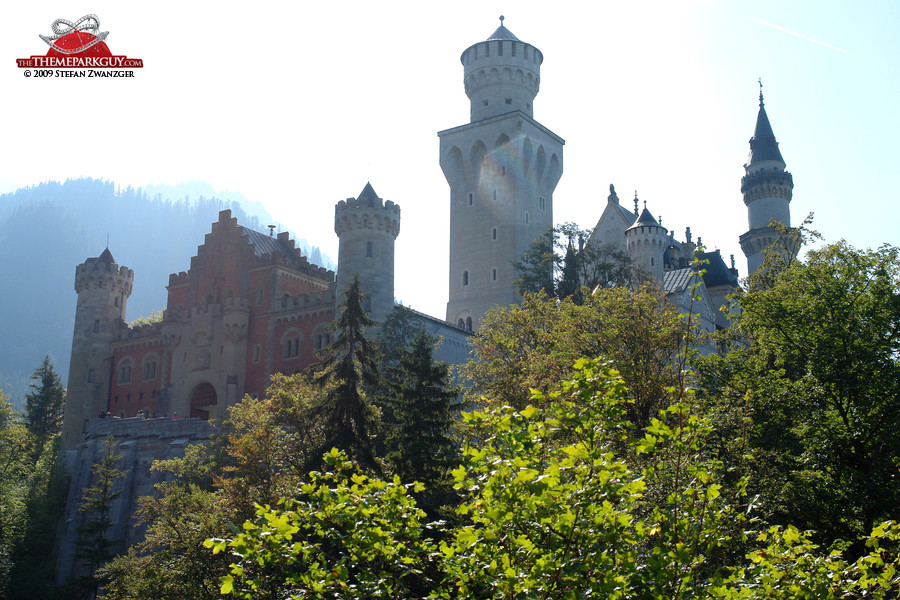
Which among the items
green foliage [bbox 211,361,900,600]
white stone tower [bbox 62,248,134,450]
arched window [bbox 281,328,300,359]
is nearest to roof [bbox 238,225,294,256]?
arched window [bbox 281,328,300,359]

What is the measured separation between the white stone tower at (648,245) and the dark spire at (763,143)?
2020cm

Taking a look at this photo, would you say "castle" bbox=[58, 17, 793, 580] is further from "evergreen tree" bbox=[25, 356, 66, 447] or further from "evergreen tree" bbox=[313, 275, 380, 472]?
"evergreen tree" bbox=[313, 275, 380, 472]

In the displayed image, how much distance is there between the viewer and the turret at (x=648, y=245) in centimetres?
5109

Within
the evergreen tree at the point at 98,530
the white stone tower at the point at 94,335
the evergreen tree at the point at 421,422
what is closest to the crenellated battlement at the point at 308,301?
the white stone tower at the point at 94,335

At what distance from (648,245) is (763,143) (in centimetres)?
2272

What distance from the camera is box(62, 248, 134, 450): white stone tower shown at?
56.2 m

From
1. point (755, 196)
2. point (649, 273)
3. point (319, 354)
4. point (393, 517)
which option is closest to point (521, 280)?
point (649, 273)

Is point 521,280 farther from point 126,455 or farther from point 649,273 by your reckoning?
point 126,455

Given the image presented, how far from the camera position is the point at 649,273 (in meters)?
49.7

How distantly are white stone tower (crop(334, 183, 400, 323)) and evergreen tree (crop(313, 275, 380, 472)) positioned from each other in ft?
44.8

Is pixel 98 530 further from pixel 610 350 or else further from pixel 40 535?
pixel 610 350

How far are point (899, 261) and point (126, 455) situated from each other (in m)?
34.9

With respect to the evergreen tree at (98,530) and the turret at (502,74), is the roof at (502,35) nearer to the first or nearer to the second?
the turret at (502,74)

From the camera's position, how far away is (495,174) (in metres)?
61.0
